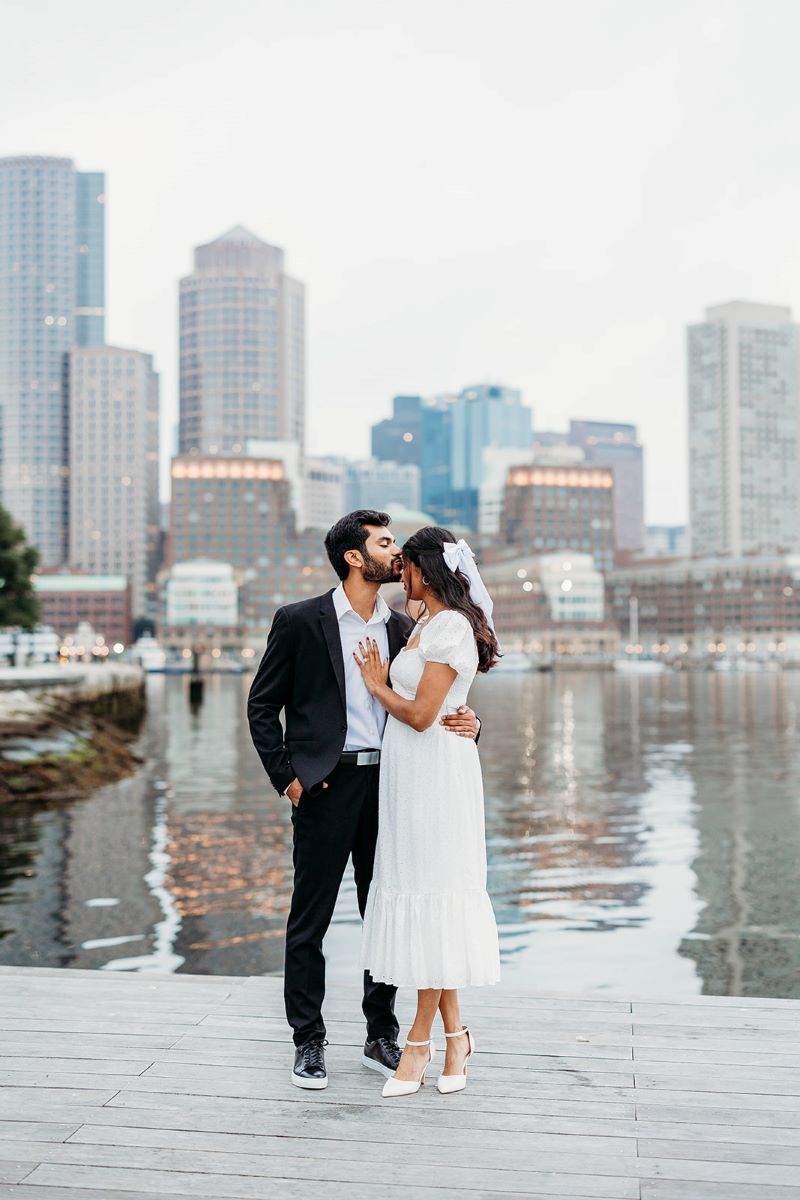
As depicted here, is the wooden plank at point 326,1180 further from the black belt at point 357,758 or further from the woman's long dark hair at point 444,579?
the woman's long dark hair at point 444,579

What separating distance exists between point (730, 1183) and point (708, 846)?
15.3 metres

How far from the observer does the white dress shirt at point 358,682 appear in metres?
5.67

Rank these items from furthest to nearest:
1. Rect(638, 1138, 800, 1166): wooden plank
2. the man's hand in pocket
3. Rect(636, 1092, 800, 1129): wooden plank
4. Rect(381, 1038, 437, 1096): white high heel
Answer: the man's hand in pocket
Rect(381, 1038, 437, 1096): white high heel
Rect(636, 1092, 800, 1129): wooden plank
Rect(638, 1138, 800, 1166): wooden plank

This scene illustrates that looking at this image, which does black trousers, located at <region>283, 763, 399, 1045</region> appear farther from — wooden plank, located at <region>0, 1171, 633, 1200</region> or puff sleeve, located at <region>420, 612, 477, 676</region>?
wooden plank, located at <region>0, 1171, 633, 1200</region>

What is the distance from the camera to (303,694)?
5762mm

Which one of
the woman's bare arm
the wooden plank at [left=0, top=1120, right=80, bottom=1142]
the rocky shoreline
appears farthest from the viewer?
the rocky shoreline

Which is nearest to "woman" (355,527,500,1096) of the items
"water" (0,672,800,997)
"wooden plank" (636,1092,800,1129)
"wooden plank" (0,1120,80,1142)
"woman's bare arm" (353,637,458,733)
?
"woman's bare arm" (353,637,458,733)

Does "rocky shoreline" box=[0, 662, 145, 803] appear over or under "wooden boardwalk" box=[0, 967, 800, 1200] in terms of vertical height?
under

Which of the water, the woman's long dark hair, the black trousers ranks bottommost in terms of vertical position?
the water

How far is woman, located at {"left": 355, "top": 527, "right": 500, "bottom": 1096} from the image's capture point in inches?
207

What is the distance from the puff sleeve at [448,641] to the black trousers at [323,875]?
74 centimetres

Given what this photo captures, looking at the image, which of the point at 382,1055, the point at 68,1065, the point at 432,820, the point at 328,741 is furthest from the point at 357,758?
the point at 68,1065

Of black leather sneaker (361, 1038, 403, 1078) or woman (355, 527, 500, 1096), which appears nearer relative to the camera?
woman (355, 527, 500, 1096)

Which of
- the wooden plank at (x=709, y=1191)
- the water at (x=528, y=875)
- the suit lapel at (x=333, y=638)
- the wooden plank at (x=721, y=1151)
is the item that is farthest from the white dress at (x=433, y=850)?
the water at (x=528, y=875)
